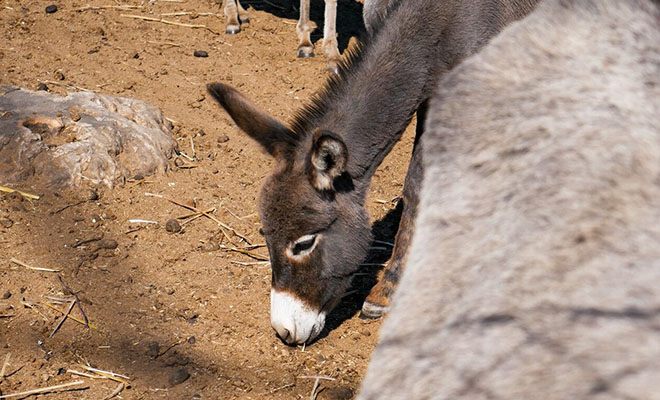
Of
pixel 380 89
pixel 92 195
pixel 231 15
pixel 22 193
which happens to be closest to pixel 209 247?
pixel 92 195

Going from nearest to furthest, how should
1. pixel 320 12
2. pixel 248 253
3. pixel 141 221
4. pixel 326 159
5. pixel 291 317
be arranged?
pixel 326 159, pixel 291 317, pixel 248 253, pixel 141 221, pixel 320 12

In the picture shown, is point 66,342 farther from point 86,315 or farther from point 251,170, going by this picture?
point 251,170

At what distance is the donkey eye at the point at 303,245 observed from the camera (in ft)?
10.6

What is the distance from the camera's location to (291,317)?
3.34 m

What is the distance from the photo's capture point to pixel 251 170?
4867mm

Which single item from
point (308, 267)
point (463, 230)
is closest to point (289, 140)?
point (308, 267)

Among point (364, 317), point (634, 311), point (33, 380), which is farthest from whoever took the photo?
point (364, 317)

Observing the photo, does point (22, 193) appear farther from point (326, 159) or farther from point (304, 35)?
point (304, 35)

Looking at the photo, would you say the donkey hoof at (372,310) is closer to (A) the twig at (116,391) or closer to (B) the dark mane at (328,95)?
(B) the dark mane at (328,95)

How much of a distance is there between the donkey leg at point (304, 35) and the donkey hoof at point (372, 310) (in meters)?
3.25

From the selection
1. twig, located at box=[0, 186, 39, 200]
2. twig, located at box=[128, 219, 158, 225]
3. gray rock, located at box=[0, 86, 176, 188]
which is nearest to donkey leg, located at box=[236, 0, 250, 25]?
gray rock, located at box=[0, 86, 176, 188]

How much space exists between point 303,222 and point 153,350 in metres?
1.01

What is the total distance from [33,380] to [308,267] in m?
1.35

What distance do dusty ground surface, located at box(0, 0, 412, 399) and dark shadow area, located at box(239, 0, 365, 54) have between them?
4.03 ft
